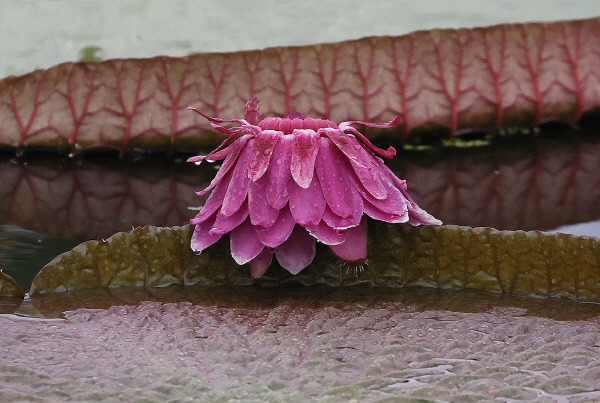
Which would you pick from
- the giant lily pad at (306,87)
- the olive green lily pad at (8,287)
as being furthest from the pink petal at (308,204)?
the giant lily pad at (306,87)

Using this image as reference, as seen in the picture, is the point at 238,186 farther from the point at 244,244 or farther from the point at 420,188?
the point at 420,188

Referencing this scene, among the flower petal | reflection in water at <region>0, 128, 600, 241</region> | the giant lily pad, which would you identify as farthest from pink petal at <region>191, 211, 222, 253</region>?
the giant lily pad

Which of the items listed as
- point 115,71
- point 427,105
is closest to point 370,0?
point 427,105

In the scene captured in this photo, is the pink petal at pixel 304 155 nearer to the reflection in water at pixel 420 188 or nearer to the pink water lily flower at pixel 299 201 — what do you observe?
the pink water lily flower at pixel 299 201

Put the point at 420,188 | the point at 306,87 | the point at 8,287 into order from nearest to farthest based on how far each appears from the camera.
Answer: the point at 8,287 < the point at 420,188 < the point at 306,87

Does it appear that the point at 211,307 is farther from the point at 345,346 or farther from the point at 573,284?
the point at 573,284

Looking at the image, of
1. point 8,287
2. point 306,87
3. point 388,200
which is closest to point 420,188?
point 306,87
